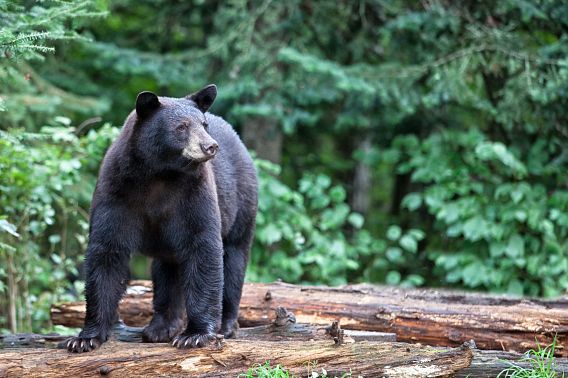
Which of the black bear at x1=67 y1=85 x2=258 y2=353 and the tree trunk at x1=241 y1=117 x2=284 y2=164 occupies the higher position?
the tree trunk at x1=241 y1=117 x2=284 y2=164

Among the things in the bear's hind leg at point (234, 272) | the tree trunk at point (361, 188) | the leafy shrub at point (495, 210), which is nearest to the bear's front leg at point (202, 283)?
the bear's hind leg at point (234, 272)

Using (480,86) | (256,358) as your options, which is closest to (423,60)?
(480,86)

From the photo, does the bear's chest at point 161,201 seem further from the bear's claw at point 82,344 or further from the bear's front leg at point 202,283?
the bear's claw at point 82,344

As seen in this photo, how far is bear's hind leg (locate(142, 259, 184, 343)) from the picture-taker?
18.6 feet

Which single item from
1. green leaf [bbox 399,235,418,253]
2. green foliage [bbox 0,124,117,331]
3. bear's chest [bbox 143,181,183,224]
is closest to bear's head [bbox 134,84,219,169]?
bear's chest [bbox 143,181,183,224]

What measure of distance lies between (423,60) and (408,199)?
1.93 m

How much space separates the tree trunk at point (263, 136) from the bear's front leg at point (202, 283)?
566 cm

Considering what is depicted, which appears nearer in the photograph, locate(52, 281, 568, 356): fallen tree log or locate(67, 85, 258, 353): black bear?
locate(67, 85, 258, 353): black bear

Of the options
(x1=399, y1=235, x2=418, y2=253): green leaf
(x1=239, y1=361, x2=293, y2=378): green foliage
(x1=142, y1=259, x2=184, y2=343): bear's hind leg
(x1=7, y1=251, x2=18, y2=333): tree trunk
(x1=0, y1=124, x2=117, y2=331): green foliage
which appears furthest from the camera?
(x1=399, y1=235, x2=418, y2=253): green leaf

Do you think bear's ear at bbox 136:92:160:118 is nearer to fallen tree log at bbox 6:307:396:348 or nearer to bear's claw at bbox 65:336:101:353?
bear's claw at bbox 65:336:101:353

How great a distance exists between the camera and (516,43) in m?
9.49

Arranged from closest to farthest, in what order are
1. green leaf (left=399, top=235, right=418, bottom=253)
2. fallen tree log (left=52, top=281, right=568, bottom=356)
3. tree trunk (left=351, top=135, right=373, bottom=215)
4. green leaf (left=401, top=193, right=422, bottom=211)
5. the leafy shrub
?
fallen tree log (left=52, top=281, right=568, bottom=356) → the leafy shrub → green leaf (left=399, top=235, right=418, bottom=253) → green leaf (left=401, top=193, right=422, bottom=211) → tree trunk (left=351, top=135, right=373, bottom=215)

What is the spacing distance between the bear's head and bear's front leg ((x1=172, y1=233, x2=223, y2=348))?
578mm

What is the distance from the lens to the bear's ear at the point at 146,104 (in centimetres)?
498
